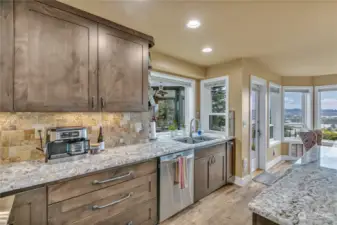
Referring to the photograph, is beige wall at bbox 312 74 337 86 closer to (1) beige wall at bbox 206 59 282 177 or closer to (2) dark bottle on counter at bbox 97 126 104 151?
(1) beige wall at bbox 206 59 282 177

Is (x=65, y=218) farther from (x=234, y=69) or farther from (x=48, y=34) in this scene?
(x=234, y=69)

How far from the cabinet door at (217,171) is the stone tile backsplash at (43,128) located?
128cm

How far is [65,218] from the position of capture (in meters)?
1.41

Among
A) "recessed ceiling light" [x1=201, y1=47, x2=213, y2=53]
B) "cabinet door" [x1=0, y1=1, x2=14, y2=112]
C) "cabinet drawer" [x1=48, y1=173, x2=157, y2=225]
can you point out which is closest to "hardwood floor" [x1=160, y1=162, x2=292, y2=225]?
"cabinet drawer" [x1=48, y1=173, x2=157, y2=225]

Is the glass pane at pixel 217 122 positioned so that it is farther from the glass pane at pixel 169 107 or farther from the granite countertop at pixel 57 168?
the granite countertop at pixel 57 168

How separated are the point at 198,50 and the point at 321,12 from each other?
152 centimetres

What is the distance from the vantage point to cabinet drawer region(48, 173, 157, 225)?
4.58 feet

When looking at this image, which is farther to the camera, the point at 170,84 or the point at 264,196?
the point at 170,84

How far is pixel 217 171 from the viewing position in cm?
303

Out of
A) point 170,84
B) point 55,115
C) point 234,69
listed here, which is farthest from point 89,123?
point 234,69

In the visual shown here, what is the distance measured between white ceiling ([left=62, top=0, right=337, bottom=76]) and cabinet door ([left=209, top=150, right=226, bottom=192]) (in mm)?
1760

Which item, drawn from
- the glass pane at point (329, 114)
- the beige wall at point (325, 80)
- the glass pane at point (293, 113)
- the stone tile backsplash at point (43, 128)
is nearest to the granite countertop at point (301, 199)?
the stone tile backsplash at point (43, 128)

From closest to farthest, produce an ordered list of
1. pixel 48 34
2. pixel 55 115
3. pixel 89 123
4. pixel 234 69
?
pixel 48 34 → pixel 55 115 → pixel 89 123 → pixel 234 69

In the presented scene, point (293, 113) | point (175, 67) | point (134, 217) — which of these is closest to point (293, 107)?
point (293, 113)
